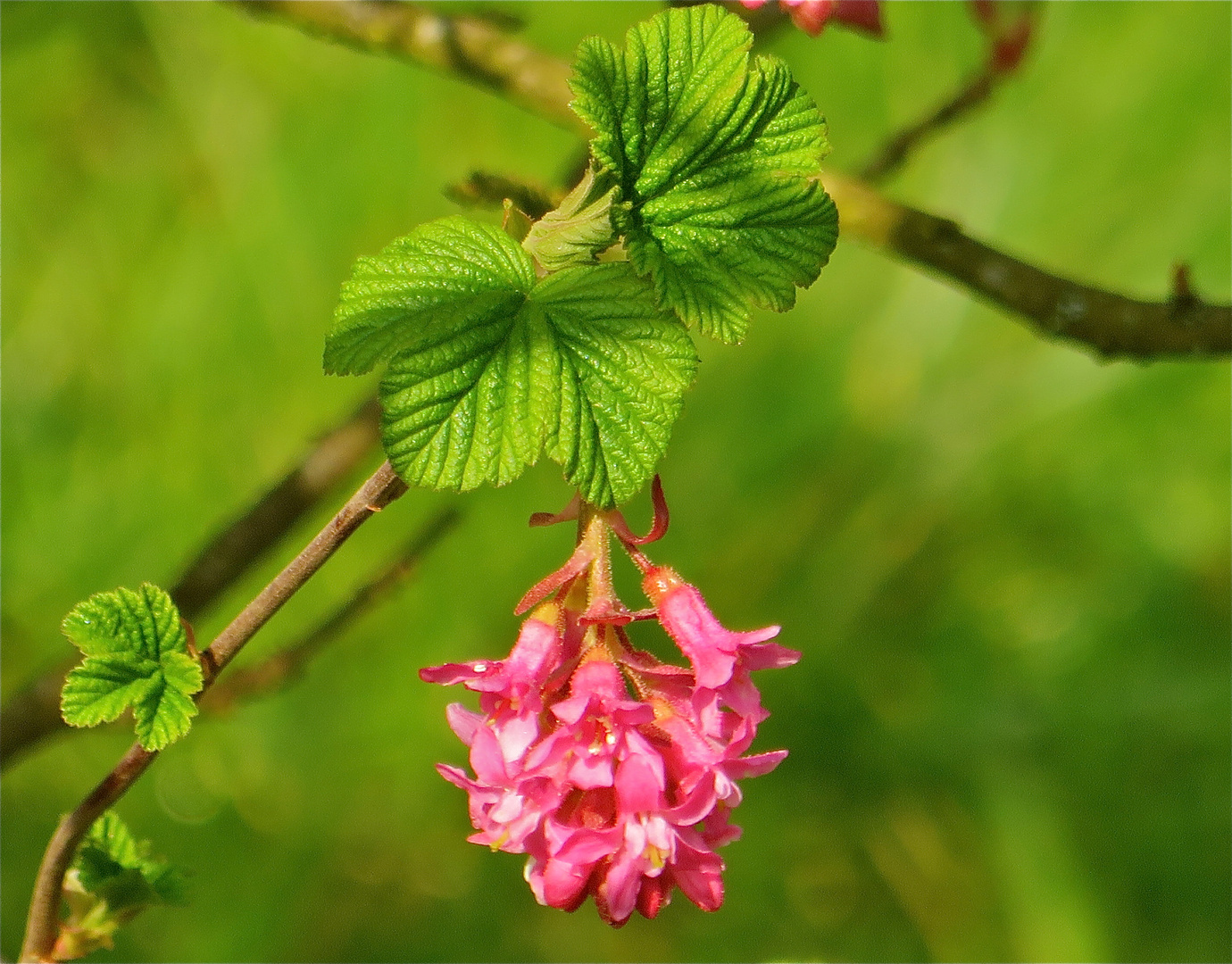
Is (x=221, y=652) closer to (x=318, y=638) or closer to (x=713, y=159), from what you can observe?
(x=713, y=159)

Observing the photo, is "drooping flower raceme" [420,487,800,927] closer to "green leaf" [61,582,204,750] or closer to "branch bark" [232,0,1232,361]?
"green leaf" [61,582,204,750]

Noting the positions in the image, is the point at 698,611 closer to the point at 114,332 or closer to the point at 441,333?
the point at 441,333

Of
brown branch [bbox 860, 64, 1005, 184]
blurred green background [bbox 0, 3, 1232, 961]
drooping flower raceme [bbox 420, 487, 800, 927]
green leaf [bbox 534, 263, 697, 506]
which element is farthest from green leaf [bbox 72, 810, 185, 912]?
blurred green background [bbox 0, 3, 1232, 961]

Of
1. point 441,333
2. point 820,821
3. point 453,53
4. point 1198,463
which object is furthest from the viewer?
point 1198,463

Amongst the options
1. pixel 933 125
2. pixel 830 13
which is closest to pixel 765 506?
pixel 933 125

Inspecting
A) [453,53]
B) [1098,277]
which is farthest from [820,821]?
[453,53]

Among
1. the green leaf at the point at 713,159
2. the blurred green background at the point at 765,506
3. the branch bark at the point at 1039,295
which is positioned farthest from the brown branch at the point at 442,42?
the blurred green background at the point at 765,506
